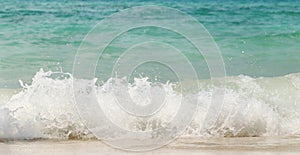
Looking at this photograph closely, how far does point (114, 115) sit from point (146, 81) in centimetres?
127

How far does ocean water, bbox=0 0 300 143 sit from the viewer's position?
4.90 m

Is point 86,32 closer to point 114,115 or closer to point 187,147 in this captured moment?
point 114,115

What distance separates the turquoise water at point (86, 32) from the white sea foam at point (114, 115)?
2041 mm

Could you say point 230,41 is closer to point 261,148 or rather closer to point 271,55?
point 271,55

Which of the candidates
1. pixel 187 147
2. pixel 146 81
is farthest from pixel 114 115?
pixel 146 81

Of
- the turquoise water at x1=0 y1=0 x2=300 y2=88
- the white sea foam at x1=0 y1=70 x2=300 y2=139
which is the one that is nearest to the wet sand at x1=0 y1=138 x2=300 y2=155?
the white sea foam at x1=0 y1=70 x2=300 y2=139

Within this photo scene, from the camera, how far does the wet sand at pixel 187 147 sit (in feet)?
13.7

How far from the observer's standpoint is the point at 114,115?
198 inches

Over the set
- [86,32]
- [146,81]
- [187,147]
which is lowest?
[187,147]

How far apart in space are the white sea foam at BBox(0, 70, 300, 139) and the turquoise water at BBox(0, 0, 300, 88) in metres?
2.04

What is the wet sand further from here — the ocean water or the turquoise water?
the turquoise water

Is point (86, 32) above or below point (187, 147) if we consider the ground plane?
above

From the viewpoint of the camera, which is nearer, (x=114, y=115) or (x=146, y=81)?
(x=114, y=115)

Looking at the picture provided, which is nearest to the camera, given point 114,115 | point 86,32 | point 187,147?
point 187,147
